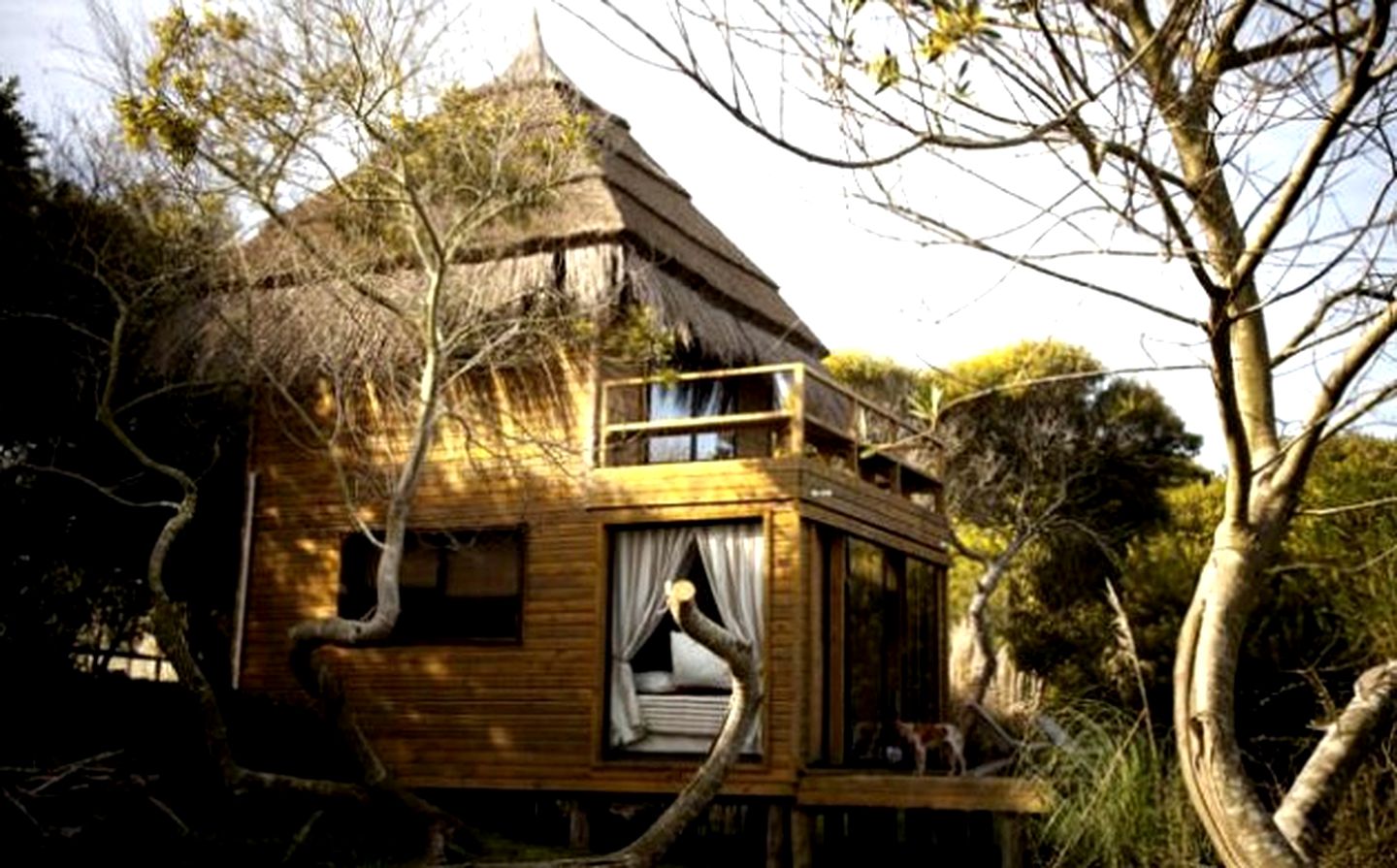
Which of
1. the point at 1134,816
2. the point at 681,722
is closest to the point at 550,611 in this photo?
the point at 681,722

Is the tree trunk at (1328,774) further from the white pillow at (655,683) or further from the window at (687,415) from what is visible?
the window at (687,415)

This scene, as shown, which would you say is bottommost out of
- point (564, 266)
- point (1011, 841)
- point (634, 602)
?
point (1011, 841)

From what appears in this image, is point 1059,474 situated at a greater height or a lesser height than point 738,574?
greater

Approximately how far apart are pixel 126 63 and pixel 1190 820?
8064 millimetres

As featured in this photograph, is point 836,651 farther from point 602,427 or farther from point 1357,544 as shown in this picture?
point 1357,544

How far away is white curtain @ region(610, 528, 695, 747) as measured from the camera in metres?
11.1

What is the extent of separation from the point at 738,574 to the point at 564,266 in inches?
113

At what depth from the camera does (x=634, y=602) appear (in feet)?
36.9

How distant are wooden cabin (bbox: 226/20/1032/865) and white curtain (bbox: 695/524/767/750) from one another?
0.05 feet

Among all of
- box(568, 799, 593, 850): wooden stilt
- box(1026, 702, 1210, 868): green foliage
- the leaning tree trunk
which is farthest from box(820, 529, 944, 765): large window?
box(1026, 702, 1210, 868): green foliage

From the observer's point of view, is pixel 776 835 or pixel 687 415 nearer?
pixel 776 835

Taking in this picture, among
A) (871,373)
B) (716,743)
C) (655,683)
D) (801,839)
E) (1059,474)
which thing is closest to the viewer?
(716,743)

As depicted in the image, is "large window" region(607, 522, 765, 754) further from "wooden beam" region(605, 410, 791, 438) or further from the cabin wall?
"wooden beam" region(605, 410, 791, 438)

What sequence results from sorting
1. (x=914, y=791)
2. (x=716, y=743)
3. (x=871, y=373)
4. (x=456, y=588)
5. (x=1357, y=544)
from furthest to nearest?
(x=871, y=373) < (x=456, y=588) < (x=914, y=791) < (x=716, y=743) < (x=1357, y=544)
